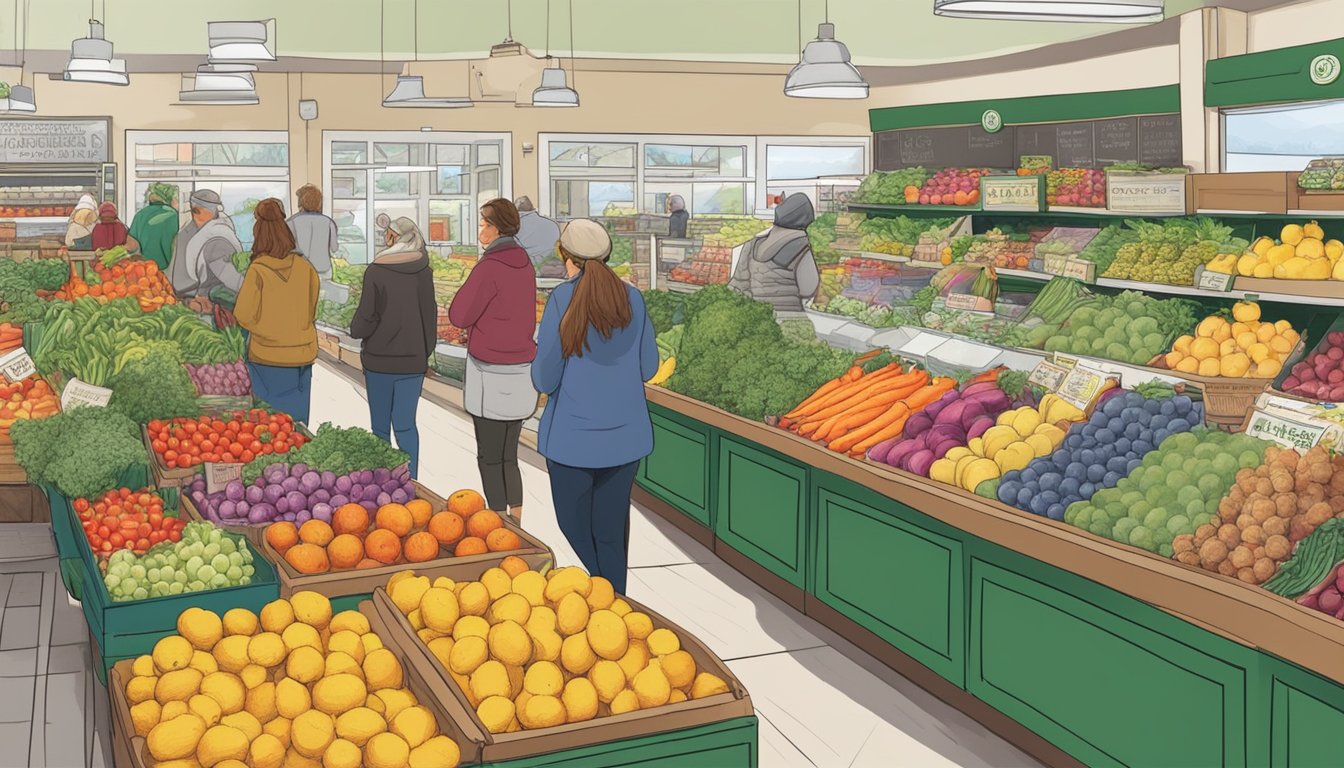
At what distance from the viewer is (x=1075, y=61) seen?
47.2ft

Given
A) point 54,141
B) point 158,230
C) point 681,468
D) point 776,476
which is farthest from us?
point 54,141

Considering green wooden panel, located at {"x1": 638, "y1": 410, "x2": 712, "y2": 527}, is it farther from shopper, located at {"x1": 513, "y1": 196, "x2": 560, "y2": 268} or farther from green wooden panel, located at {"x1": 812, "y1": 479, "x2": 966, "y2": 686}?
shopper, located at {"x1": 513, "y1": 196, "x2": 560, "y2": 268}

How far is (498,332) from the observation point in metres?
5.58

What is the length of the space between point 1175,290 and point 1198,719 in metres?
3.74

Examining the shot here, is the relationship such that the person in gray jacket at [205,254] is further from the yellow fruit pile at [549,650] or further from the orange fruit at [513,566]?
the yellow fruit pile at [549,650]

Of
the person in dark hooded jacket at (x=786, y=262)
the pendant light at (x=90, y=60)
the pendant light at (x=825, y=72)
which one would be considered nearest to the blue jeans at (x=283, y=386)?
the person in dark hooded jacket at (x=786, y=262)

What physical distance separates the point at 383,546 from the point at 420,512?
0.23m

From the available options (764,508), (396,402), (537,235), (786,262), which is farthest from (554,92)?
(764,508)

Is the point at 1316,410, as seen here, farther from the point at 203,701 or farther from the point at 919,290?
the point at 919,290

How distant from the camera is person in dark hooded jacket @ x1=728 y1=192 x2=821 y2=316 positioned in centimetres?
721

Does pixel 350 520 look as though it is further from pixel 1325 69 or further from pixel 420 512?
pixel 1325 69

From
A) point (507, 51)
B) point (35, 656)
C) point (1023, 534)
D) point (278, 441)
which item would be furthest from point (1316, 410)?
point (507, 51)

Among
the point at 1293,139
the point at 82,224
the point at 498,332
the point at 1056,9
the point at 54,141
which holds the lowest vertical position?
the point at 498,332

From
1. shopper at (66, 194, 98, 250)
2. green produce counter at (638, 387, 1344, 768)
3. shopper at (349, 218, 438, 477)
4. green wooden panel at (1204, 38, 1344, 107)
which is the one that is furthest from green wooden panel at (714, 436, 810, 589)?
shopper at (66, 194, 98, 250)
